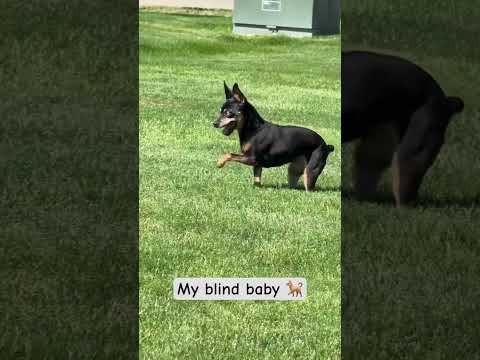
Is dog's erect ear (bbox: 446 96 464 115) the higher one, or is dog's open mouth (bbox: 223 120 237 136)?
dog's erect ear (bbox: 446 96 464 115)

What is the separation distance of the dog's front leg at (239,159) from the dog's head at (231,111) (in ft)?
0.58

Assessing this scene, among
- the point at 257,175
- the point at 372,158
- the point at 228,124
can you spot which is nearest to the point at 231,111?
the point at 228,124

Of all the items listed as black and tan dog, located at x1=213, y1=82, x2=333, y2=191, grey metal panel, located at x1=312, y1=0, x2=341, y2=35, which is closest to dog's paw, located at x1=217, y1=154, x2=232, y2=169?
black and tan dog, located at x1=213, y1=82, x2=333, y2=191

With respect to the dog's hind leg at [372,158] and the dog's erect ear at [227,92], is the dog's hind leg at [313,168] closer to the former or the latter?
the dog's hind leg at [372,158]

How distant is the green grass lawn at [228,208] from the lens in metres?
8.12

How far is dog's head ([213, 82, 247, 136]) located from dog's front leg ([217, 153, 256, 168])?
18 centimetres

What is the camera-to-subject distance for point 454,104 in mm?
9031

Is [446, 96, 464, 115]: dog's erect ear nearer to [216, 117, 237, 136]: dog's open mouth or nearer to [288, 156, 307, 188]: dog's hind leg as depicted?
[288, 156, 307, 188]: dog's hind leg

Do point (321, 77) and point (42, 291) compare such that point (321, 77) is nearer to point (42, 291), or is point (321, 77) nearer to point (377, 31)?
point (377, 31)

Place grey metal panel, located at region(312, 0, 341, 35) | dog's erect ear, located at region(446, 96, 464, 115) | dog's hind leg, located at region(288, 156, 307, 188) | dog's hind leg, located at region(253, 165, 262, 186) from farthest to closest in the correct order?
dog's erect ear, located at region(446, 96, 464, 115) < dog's hind leg, located at region(288, 156, 307, 188) < dog's hind leg, located at region(253, 165, 262, 186) < grey metal panel, located at region(312, 0, 341, 35)

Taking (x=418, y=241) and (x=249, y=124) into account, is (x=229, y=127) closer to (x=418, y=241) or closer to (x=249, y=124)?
(x=249, y=124)

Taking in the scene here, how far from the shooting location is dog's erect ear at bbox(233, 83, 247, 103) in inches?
334

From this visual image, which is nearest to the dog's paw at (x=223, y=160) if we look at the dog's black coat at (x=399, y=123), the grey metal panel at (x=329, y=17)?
the dog's black coat at (x=399, y=123)

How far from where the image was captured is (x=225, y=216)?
8398 millimetres
